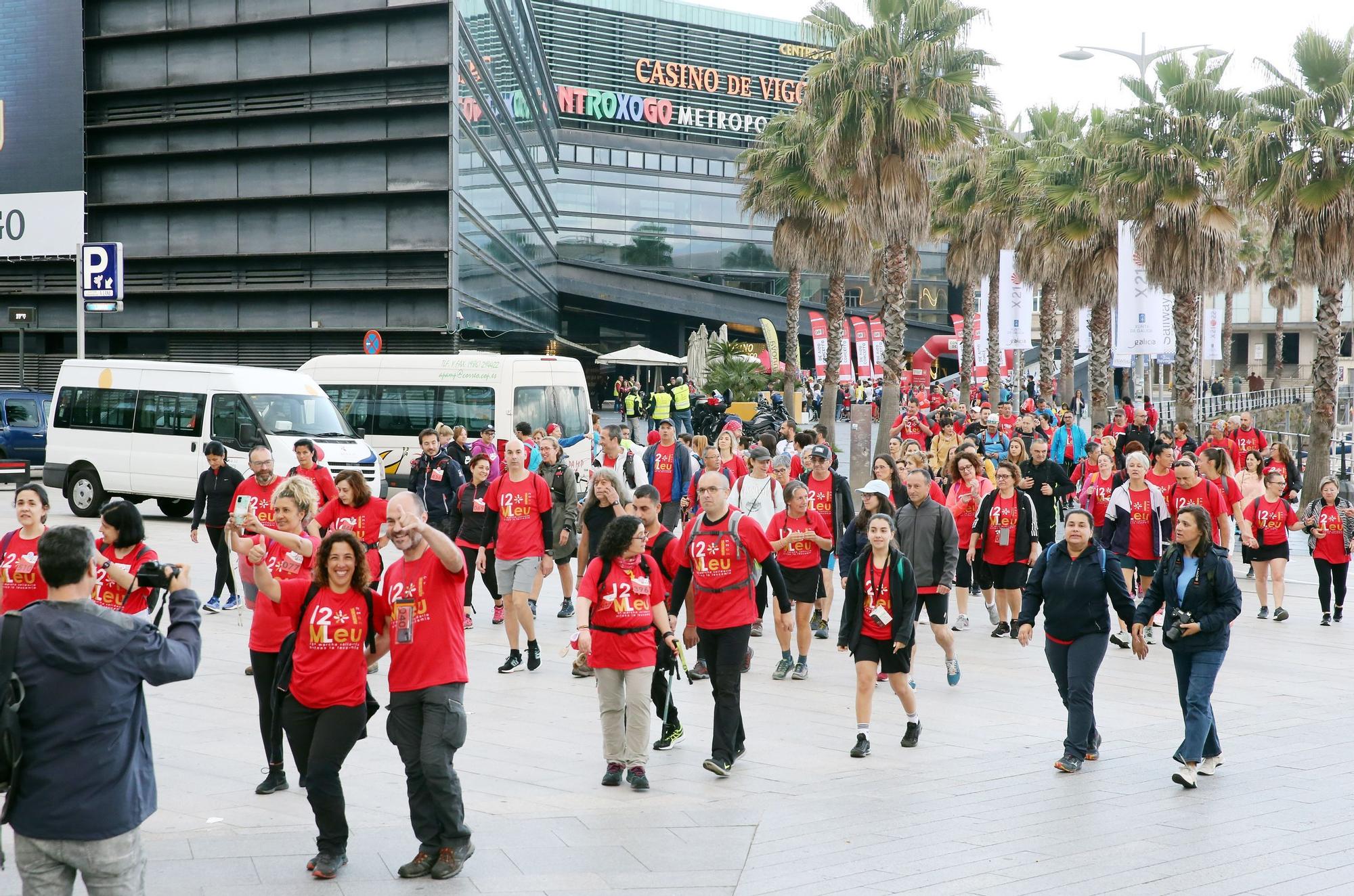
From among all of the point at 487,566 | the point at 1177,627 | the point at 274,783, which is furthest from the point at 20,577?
the point at 1177,627

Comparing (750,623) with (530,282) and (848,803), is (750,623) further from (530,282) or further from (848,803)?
(530,282)

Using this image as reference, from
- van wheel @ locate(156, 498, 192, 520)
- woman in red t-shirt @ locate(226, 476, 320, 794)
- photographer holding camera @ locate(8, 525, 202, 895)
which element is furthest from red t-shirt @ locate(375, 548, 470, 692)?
van wheel @ locate(156, 498, 192, 520)

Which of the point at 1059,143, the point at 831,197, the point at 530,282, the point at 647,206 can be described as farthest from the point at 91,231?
the point at 647,206

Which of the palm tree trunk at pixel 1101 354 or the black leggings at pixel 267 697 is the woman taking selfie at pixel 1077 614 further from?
the palm tree trunk at pixel 1101 354

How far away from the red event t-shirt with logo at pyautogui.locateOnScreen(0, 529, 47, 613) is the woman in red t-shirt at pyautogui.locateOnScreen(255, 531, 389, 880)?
6.61ft

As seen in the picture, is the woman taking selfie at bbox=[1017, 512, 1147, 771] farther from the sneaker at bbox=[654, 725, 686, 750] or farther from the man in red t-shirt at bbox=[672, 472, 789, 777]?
the sneaker at bbox=[654, 725, 686, 750]

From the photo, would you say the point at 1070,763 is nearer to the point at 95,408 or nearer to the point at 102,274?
the point at 95,408

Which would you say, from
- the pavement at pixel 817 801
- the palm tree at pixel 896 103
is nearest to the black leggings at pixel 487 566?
the pavement at pixel 817 801

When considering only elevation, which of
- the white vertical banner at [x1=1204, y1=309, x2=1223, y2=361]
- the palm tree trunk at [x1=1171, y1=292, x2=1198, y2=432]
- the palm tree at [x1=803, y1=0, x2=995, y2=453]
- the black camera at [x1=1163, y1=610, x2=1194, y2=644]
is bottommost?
the black camera at [x1=1163, y1=610, x2=1194, y2=644]

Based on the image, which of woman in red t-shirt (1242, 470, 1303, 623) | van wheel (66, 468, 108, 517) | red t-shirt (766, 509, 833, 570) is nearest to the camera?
red t-shirt (766, 509, 833, 570)

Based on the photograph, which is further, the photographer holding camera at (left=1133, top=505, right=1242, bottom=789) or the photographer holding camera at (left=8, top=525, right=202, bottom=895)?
the photographer holding camera at (left=1133, top=505, right=1242, bottom=789)

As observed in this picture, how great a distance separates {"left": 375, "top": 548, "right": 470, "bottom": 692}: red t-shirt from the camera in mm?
5875

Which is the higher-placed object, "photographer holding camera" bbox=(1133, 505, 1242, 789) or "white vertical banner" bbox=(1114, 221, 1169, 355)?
"white vertical banner" bbox=(1114, 221, 1169, 355)

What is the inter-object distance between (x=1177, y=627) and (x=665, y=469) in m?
7.43
